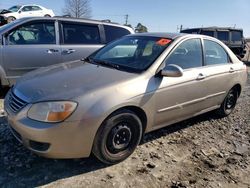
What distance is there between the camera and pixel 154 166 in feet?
12.1

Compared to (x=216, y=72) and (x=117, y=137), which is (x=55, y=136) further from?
(x=216, y=72)

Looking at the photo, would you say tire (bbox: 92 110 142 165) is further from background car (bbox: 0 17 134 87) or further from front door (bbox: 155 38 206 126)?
background car (bbox: 0 17 134 87)

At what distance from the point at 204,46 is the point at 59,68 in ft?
7.66

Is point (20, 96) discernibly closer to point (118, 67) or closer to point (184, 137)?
point (118, 67)

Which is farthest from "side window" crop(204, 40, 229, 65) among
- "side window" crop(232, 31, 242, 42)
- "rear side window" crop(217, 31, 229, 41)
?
"side window" crop(232, 31, 242, 42)

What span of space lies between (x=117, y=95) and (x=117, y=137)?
0.55 meters

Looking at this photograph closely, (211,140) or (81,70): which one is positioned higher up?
(81,70)

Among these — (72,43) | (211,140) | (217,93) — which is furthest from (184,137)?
(72,43)

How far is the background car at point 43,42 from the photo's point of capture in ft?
19.8

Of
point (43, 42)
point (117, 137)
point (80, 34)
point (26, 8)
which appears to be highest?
point (26, 8)

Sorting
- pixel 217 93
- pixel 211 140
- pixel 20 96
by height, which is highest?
pixel 20 96

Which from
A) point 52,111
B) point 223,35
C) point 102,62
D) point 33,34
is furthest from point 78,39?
point 223,35

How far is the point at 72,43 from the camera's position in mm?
6719

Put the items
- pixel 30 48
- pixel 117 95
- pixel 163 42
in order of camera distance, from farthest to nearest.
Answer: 1. pixel 30 48
2. pixel 163 42
3. pixel 117 95
